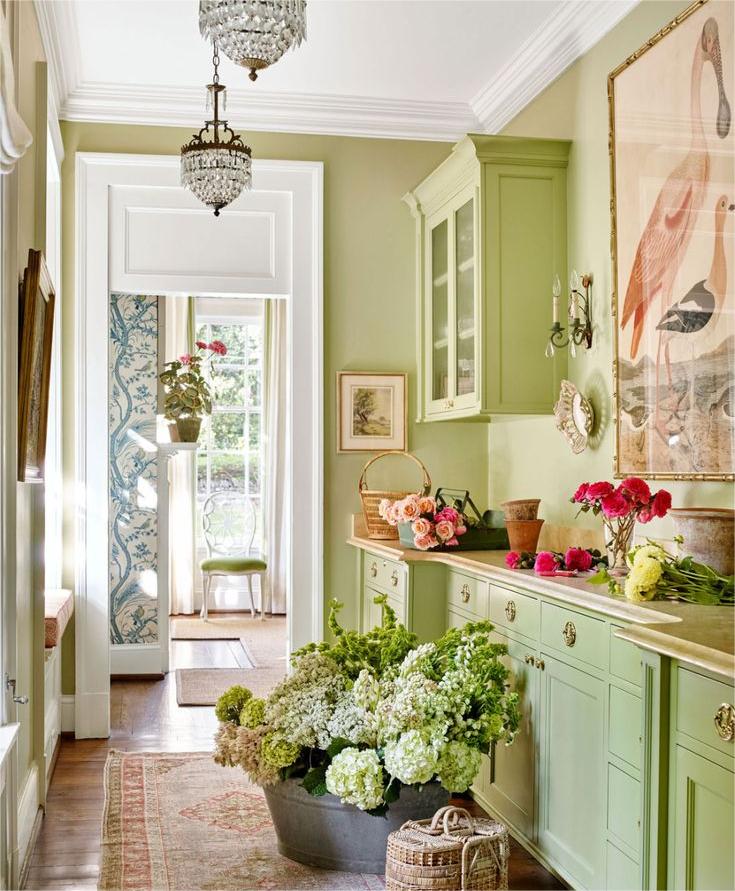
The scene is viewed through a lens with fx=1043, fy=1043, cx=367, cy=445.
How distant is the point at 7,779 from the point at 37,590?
2.88 feet

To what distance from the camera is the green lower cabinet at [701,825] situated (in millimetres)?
2004

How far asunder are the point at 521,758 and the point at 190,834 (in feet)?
3.88

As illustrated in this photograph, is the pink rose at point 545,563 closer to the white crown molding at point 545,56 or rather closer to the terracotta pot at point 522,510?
the terracotta pot at point 522,510

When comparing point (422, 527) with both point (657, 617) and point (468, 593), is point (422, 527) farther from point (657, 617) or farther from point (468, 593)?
point (657, 617)

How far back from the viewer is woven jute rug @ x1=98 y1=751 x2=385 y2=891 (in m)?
3.19

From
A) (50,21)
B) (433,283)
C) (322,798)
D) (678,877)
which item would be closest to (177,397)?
(433,283)

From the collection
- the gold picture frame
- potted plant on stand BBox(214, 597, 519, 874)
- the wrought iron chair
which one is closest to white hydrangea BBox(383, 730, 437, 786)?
potted plant on stand BBox(214, 597, 519, 874)

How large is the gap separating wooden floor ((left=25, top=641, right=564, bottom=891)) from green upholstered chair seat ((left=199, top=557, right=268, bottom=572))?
45.1 inches

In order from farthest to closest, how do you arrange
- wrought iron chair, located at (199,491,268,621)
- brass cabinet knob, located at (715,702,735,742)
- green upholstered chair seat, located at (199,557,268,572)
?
1. wrought iron chair, located at (199,491,268,621)
2. green upholstered chair seat, located at (199,557,268,572)
3. brass cabinet knob, located at (715,702,735,742)

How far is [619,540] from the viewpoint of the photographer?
3166 mm

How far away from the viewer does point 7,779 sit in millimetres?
2955

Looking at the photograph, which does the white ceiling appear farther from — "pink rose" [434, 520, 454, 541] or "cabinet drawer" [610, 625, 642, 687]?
"cabinet drawer" [610, 625, 642, 687]

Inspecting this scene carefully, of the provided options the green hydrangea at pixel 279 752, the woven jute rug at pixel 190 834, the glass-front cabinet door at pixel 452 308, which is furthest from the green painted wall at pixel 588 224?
the woven jute rug at pixel 190 834

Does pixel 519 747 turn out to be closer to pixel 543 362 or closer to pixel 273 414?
pixel 543 362
